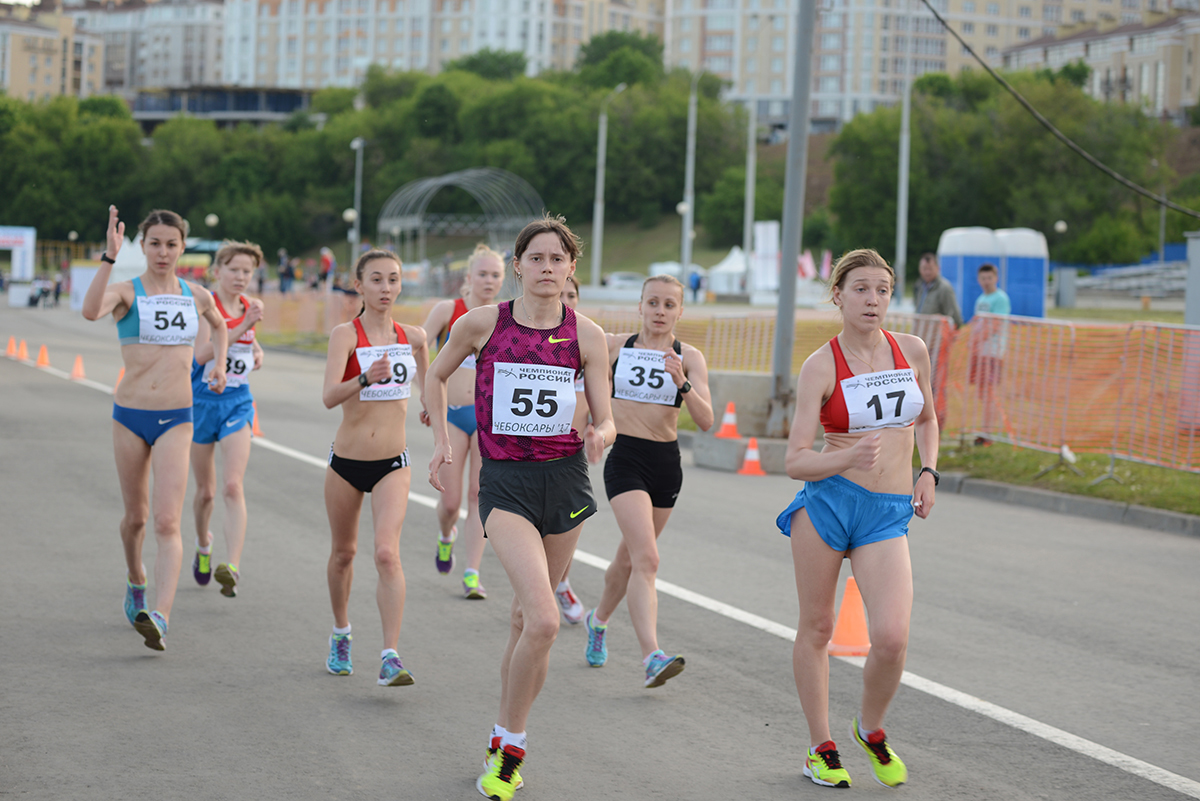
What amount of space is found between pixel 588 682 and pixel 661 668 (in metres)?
0.42

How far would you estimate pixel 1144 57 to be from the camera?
130625 millimetres

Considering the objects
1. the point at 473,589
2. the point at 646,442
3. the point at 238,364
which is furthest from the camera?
the point at 238,364

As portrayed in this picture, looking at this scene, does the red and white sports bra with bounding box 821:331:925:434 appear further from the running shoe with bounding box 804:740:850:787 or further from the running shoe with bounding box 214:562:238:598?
the running shoe with bounding box 214:562:238:598

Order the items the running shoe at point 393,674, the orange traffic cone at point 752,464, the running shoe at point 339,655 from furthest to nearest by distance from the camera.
A: 1. the orange traffic cone at point 752,464
2. the running shoe at point 339,655
3. the running shoe at point 393,674

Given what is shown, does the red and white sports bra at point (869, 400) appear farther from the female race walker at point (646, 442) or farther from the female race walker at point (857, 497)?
the female race walker at point (646, 442)

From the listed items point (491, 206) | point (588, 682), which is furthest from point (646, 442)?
point (491, 206)

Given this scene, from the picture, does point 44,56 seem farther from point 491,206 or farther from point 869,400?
point 869,400

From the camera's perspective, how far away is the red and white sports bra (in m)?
4.83

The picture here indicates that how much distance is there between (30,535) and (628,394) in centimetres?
509

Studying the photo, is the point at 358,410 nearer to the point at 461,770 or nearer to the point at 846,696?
the point at 461,770

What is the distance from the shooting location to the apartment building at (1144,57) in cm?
12738

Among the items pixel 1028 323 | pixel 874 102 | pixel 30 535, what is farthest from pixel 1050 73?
pixel 30 535

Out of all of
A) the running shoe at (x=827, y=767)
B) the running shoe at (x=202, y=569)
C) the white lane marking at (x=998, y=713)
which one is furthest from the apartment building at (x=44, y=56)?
the running shoe at (x=827, y=767)

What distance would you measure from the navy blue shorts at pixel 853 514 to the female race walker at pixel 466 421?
129 inches
